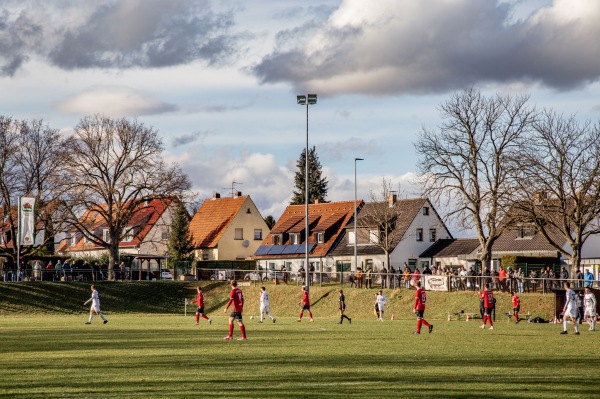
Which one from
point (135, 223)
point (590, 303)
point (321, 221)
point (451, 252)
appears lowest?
point (590, 303)

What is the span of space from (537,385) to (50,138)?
71770 mm

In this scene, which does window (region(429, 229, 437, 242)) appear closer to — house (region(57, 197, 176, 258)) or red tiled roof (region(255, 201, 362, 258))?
red tiled roof (region(255, 201, 362, 258))

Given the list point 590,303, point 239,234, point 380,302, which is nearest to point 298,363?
point 590,303

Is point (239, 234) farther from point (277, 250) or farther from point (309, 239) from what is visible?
point (309, 239)

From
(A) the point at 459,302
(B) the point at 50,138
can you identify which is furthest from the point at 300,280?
(B) the point at 50,138

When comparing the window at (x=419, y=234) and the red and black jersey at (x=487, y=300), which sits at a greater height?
the window at (x=419, y=234)

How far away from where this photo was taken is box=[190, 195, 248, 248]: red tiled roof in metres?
105

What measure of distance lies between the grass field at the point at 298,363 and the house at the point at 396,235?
48813 millimetres

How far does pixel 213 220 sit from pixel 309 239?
15284 millimetres

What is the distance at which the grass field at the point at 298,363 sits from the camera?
17094 millimetres

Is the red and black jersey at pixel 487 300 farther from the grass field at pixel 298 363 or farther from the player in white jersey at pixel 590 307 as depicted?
the player in white jersey at pixel 590 307

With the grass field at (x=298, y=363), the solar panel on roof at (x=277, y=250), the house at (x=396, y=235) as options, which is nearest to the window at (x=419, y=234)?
the house at (x=396, y=235)

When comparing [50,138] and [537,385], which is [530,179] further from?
[537,385]

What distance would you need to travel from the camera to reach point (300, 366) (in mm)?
21625
